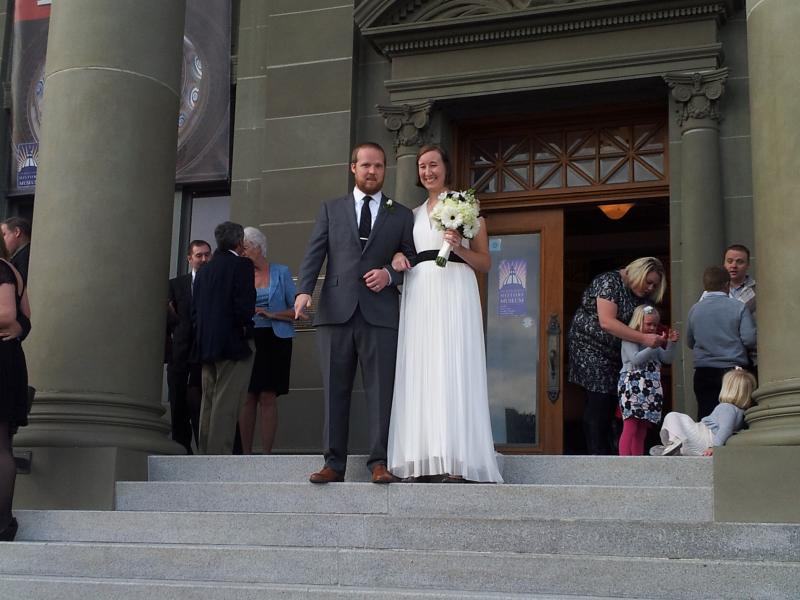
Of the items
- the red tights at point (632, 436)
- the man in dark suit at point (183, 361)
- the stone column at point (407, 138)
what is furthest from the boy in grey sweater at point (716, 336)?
→ the man in dark suit at point (183, 361)

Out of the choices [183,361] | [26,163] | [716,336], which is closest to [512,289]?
[716,336]

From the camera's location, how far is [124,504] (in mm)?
7395

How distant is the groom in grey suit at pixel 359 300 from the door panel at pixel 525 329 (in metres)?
4.23

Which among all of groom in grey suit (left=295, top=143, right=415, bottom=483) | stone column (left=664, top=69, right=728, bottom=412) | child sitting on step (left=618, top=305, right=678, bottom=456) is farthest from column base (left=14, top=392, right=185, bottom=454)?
stone column (left=664, top=69, right=728, bottom=412)

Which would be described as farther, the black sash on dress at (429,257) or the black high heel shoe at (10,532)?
the black sash on dress at (429,257)

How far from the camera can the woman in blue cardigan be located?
30.8 ft

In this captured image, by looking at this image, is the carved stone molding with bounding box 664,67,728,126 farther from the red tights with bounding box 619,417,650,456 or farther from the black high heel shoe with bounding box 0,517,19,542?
the black high heel shoe with bounding box 0,517,19,542

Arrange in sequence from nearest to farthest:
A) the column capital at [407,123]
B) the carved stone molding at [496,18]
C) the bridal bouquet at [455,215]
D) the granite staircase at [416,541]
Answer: the granite staircase at [416,541] < the bridal bouquet at [455,215] < the carved stone molding at [496,18] < the column capital at [407,123]

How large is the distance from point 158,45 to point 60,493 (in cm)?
336

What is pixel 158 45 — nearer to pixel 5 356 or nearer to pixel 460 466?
pixel 5 356

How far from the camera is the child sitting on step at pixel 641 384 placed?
852 cm

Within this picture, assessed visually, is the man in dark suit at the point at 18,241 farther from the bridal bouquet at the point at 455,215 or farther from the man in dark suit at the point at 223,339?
the bridal bouquet at the point at 455,215

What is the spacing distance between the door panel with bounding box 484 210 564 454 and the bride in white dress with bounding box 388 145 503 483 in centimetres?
416

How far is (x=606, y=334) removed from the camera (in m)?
9.08
